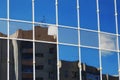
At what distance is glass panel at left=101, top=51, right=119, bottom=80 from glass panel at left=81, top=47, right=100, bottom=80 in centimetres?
37

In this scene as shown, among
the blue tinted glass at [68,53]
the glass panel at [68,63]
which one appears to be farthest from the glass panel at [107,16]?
the glass panel at [68,63]

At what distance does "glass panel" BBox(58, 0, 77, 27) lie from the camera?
20.9 meters

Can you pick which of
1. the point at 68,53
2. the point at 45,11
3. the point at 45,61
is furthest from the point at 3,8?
the point at 68,53

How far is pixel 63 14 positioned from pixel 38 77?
9.73 ft

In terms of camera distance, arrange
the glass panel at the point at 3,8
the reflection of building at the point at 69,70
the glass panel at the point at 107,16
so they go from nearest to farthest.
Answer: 1. the glass panel at the point at 3,8
2. the reflection of building at the point at 69,70
3. the glass panel at the point at 107,16

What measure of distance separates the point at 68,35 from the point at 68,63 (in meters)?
1.21

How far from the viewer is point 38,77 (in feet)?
64.3

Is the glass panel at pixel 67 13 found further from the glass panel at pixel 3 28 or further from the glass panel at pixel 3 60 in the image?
the glass panel at pixel 3 60

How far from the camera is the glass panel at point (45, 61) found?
1969cm

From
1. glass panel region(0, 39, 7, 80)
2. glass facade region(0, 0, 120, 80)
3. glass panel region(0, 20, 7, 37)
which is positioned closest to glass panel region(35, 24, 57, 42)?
glass facade region(0, 0, 120, 80)

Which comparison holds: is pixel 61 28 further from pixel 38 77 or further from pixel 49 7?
pixel 38 77

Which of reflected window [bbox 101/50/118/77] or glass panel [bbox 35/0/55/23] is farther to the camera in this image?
reflected window [bbox 101/50/118/77]

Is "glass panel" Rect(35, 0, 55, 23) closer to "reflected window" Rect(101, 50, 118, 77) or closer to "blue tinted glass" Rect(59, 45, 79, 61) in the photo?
"blue tinted glass" Rect(59, 45, 79, 61)

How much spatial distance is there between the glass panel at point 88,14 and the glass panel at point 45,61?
2028 millimetres
